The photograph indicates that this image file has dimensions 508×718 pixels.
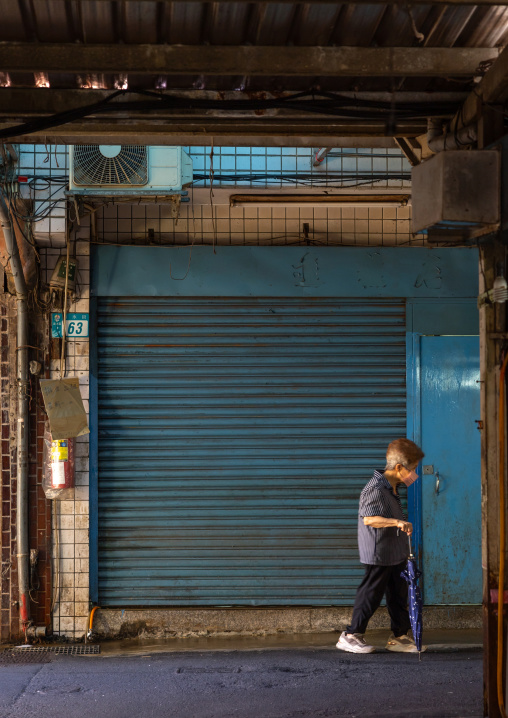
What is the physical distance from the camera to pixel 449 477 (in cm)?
879

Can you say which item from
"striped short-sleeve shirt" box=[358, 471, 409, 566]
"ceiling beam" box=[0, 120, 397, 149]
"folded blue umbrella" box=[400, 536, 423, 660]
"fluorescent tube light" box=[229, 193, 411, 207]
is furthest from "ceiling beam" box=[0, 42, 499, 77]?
"folded blue umbrella" box=[400, 536, 423, 660]

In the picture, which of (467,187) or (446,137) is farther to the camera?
(446,137)

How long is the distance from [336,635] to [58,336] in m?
4.34

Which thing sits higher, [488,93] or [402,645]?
[488,93]

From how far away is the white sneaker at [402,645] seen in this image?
7.67 metres

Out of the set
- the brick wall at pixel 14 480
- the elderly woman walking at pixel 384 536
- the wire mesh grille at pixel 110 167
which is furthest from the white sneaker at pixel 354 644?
the wire mesh grille at pixel 110 167

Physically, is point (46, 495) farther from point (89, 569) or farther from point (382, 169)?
point (382, 169)

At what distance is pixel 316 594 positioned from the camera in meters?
8.66

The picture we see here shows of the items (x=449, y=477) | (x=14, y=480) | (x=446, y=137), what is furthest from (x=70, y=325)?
(x=446, y=137)

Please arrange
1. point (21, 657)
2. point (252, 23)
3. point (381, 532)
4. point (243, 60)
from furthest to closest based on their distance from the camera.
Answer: point (21, 657) < point (381, 532) < point (243, 60) < point (252, 23)

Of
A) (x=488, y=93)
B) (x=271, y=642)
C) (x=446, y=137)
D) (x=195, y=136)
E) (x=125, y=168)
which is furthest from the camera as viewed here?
(x=271, y=642)

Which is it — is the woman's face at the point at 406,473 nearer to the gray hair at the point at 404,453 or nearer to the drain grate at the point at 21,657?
the gray hair at the point at 404,453

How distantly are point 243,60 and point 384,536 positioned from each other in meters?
4.49

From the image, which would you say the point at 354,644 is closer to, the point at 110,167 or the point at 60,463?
the point at 60,463
